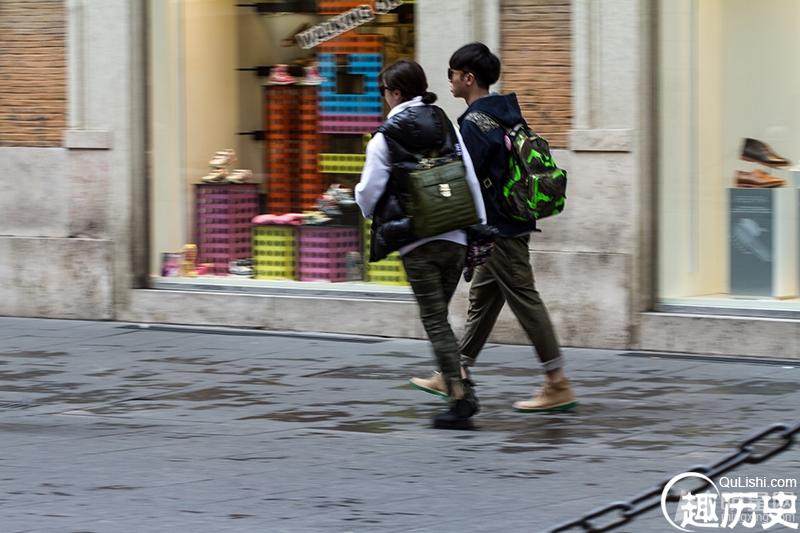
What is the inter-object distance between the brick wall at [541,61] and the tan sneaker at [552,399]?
2.89m

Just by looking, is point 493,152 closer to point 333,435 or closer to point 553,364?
point 553,364

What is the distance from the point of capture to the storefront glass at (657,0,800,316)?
10250 millimetres

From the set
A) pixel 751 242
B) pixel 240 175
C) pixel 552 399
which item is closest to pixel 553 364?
pixel 552 399

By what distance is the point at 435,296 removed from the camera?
7.51 meters

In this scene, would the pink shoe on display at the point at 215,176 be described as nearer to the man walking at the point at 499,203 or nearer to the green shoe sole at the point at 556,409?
the man walking at the point at 499,203

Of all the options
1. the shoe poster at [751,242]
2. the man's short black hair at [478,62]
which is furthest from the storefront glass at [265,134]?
the man's short black hair at [478,62]

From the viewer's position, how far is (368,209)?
7.51m

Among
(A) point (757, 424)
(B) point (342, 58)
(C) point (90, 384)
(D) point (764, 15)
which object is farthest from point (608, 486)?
(B) point (342, 58)

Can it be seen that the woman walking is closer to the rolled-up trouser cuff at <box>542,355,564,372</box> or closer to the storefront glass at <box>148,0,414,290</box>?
the rolled-up trouser cuff at <box>542,355,564,372</box>

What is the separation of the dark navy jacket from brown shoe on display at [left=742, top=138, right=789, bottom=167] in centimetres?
304

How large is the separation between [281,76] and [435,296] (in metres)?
4.86

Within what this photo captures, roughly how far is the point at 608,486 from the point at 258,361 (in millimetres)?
4323

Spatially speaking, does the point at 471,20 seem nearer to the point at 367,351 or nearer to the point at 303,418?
the point at 367,351

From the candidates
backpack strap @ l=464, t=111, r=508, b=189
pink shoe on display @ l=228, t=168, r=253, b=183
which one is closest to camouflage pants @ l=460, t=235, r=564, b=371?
backpack strap @ l=464, t=111, r=508, b=189
